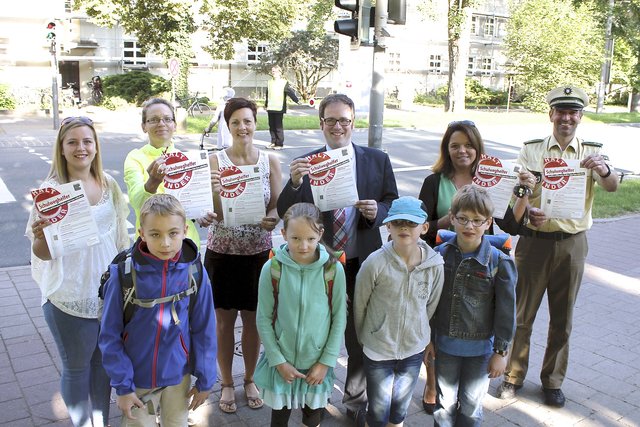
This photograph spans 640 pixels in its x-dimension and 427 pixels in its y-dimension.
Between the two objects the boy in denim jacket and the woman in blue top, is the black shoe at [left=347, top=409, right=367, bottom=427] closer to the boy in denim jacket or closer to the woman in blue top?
the boy in denim jacket

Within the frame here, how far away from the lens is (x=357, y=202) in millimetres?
3619

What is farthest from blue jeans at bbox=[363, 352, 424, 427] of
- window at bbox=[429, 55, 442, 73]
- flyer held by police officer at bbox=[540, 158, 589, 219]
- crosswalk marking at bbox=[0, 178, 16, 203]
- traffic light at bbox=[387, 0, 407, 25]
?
window at bbox=[429, 55, 442, 73]

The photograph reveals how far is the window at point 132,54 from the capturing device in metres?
38.7

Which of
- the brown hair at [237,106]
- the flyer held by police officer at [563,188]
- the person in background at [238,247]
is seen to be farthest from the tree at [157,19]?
the flyer held by police officer at [563,188]

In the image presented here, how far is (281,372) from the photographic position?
10.8 ft

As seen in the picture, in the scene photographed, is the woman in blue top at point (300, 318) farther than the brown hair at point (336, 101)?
No

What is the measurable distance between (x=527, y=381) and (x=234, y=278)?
251 cm

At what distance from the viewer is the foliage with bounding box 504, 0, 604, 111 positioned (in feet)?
115

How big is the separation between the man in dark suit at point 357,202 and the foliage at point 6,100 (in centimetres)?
2716

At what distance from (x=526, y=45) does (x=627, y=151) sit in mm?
18342

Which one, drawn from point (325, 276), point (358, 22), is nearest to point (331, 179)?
point (325, 276)


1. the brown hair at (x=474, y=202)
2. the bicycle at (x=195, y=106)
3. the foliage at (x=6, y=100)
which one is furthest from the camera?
the bicycle at (x=195, y=106)

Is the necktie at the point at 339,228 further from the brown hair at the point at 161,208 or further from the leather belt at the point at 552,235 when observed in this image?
the leather belt at the point at 552,235

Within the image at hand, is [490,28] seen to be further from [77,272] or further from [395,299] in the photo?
[77,272]
